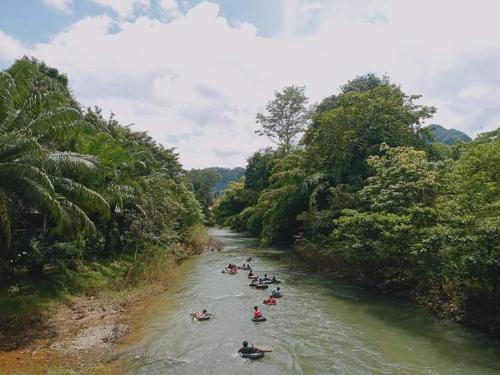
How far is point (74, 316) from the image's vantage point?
15.1m

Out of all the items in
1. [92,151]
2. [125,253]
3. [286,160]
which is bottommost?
[125,253]

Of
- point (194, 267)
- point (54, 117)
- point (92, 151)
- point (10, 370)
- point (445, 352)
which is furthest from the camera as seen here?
point (194, 267)

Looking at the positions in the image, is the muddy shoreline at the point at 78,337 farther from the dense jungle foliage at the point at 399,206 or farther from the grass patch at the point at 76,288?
the dense jungle foliage at the point at 399,206

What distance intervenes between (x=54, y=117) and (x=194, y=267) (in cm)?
1716

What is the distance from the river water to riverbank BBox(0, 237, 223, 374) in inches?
35.0

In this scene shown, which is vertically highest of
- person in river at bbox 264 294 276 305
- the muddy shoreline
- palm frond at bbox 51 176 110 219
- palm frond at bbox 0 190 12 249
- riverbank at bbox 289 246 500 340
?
palm frond at bbox 51 176 110 219

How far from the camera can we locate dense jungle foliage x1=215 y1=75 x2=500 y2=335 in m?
13.8

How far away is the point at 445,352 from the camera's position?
1242 centimetres

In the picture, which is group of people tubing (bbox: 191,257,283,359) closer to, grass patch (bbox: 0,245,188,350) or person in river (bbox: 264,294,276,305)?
person in river (bbox: 264,294,276,305)

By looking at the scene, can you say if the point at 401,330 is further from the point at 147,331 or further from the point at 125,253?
the point at 125,253

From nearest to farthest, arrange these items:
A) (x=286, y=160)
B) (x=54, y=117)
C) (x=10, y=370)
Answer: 1. (x=10, y=370)
2. (x=54, y=117)
3. (x=286, y=160)

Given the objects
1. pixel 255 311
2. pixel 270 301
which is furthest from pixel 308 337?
pixel 270 301

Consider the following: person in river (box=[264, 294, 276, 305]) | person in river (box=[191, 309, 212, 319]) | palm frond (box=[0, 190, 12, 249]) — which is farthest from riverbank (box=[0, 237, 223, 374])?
person in river (box=[264, 294, 276, 305])

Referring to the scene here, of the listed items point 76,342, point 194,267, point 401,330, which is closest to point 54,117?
point 76,342
